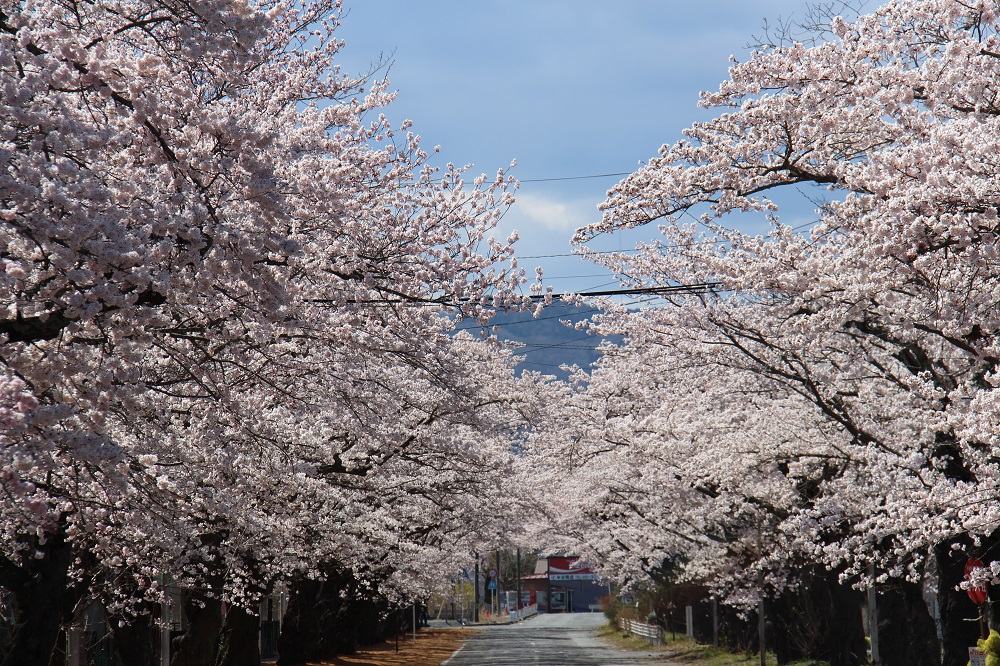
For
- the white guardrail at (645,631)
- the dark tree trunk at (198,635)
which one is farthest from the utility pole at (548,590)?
the dark tree trunk at (198,635)

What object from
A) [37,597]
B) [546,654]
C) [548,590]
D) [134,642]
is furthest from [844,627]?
[548,590]

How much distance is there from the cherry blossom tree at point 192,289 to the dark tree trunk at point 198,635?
0.60 meters

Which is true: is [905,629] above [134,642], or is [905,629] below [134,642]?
below

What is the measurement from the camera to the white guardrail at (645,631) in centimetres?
4512

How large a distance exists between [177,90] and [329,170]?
314cm

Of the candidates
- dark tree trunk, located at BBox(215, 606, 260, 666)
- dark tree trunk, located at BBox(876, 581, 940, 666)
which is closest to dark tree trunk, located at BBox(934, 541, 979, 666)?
dark tree trunk, located at BBox(876, 581, 940, 666)

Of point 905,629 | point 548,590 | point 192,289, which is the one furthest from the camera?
point 548,590

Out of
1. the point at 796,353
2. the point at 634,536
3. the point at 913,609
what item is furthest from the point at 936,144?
the point at 634,536

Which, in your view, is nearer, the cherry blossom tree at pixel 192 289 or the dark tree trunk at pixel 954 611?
the cherry blossom tree at pixel 192 289

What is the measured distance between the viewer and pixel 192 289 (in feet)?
23.2

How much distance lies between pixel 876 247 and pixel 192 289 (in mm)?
5109

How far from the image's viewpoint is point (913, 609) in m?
18.7

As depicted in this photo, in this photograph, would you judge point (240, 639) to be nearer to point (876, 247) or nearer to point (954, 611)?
point (954, 611)

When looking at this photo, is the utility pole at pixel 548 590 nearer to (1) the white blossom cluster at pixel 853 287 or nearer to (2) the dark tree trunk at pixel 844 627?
(2) the dark tree trunk at pixel 844 627
